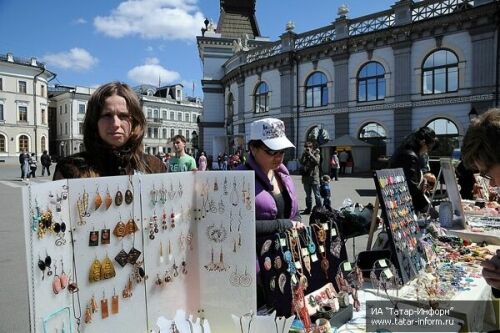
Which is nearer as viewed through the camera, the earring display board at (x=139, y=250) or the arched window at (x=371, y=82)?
the earring display board at (x=139, y=250)

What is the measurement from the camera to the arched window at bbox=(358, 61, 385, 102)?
24125 millimetres

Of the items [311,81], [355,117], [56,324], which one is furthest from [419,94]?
[56,324]

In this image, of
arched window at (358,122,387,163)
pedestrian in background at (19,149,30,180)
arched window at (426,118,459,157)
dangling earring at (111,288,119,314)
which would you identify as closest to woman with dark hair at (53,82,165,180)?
dangling earring at (111,288,119,314)

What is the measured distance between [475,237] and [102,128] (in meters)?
3.86

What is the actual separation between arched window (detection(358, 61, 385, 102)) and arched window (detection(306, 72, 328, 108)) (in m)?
2.83

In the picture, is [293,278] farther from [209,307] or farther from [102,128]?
[102,128]

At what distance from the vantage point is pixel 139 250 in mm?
1604

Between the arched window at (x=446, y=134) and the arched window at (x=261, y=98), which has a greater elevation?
the arched window at (x=261, y=98)

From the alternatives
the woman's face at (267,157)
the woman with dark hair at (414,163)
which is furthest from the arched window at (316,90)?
the woman's face at (267,157)

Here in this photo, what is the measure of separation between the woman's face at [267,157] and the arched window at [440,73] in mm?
22898

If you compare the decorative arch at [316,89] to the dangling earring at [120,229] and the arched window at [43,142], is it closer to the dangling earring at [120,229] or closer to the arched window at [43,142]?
the dangling earring at [120,229]

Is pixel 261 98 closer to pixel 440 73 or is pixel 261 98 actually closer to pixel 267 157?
pixel 440 73

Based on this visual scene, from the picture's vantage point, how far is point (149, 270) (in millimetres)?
1640

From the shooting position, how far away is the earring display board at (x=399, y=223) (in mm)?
2627
